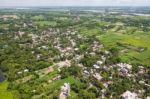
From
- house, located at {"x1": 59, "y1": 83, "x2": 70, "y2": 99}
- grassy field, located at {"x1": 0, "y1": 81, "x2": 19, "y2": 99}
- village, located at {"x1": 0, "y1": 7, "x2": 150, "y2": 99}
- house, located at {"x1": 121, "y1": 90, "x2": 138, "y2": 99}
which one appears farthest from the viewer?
village, located at {"x1": 0, "y1": 7, "x2": 150, "y2": 99}

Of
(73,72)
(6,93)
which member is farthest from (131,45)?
(6,93)

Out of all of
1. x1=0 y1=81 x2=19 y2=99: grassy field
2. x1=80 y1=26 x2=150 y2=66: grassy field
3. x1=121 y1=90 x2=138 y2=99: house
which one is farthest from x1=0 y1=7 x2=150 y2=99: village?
x1=0 y1=81 x2=19 y2=99: grassy field

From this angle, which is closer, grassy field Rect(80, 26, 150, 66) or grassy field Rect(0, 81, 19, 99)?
grassy field Rect(0, 81, 19, 99)

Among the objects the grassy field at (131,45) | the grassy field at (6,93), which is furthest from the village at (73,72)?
the grassy field at (6,93)

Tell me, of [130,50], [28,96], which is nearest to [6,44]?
[130,50]

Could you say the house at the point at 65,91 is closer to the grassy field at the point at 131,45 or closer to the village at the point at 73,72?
the village at the point at 73,72

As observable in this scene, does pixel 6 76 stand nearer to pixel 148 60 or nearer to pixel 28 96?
pixel 28 96

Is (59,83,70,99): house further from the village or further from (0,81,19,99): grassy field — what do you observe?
(0,81,19,99): grassy field

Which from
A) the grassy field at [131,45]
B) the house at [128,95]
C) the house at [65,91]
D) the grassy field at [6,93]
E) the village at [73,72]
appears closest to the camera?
the grassy field at [6,93]

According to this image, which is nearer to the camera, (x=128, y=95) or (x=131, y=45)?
(x=128, y=95)

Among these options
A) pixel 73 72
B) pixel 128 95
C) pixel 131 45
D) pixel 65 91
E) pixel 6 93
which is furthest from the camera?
pixel 131 45

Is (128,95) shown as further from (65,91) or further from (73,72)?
(73,72)
